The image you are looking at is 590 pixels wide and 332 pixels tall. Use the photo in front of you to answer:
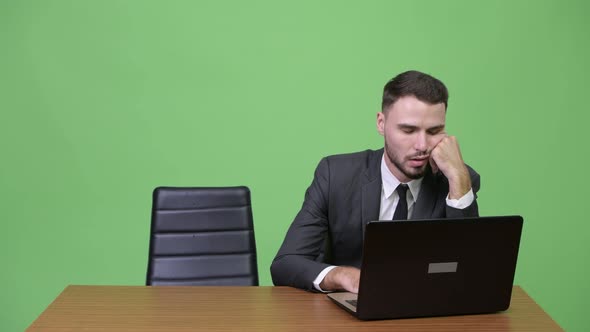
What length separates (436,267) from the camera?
2002 millimetres

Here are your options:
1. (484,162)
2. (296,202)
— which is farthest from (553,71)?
(296,202)

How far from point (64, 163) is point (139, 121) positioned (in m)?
0.43

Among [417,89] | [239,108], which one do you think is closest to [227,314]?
[417,89]

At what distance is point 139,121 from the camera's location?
389cm

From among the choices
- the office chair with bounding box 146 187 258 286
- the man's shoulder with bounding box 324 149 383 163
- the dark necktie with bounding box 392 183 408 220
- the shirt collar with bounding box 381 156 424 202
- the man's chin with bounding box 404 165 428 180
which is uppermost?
the man's shoulder with bounding box 324 149 383 163

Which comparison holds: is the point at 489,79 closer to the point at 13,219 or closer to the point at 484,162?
the point at 484,162

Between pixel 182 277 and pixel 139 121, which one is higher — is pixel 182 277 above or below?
below

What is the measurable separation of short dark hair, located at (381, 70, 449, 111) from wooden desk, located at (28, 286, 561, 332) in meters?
0.69

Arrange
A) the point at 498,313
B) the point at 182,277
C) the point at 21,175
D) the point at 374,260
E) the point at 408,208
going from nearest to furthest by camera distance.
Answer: the point at 374,260, the point at 498,313, the point at 408,208, the point at 182,277, the point at 21,175

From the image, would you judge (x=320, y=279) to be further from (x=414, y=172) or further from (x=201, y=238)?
(x=201, y=238)

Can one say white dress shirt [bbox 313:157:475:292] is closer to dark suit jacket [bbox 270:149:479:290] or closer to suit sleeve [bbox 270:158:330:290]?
dark suit jacket [bbox 270:149:479:290]

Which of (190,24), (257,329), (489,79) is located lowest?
(257,329)

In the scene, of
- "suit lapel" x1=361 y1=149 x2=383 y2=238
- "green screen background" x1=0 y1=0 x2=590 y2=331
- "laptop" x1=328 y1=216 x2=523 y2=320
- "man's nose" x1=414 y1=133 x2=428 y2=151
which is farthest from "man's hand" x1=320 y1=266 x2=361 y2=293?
"green screen background" x1=0 y1=0 x2=590 y2=331

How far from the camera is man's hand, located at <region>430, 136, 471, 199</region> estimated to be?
2.53 m
